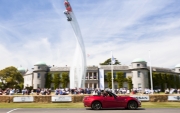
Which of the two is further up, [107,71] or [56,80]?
[107,71]

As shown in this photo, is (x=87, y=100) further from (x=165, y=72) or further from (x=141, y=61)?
(x=165, y=72)

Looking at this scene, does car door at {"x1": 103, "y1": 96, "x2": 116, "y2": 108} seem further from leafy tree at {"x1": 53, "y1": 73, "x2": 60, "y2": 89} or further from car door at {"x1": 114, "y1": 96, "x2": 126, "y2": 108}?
leafy tree at {"x1": 53, "y1": 73, "x2": 60, "y2": 89}

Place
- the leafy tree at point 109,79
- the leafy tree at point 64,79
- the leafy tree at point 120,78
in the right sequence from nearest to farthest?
1. the leafy tree at point 109,79
2. the leafy tree at point 120,78
3. the leafy tree at point 64,79

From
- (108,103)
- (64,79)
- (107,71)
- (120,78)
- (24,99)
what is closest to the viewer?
(108,103)

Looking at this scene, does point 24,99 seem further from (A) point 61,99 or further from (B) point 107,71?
(B) point 107,71

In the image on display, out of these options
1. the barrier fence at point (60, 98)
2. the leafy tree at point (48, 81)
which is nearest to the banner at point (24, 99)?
the barrier fence at point (60, 98)

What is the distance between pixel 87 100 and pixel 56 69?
6465 centimetres

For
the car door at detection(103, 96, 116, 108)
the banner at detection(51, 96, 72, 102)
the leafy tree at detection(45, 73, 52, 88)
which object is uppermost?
the leafy tree at detection(45, 73, 52, 88)

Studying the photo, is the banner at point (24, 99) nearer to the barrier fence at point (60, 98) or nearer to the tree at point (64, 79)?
the barrier fence at point (60, 98)

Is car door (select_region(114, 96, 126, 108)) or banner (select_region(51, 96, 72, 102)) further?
banner (select_region(51, 96, 72, 102))

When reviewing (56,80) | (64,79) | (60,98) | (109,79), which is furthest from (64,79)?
(60,98)

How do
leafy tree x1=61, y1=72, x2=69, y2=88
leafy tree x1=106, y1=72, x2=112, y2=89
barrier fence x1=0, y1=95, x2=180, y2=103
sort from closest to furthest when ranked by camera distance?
1. barrier fence x1=0, y1=95, x2=180, y2=103
2. leafy tree x1=106, y1=72, x2=112, y2=89
3. leafy tree x1=61, y1=72, x2=69, y2=88

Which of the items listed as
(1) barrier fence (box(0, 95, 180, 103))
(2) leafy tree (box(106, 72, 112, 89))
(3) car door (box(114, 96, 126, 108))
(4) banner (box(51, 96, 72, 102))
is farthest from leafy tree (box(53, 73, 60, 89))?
(3) car door (box(114, 96, 126, 108))

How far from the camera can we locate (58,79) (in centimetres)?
7856
